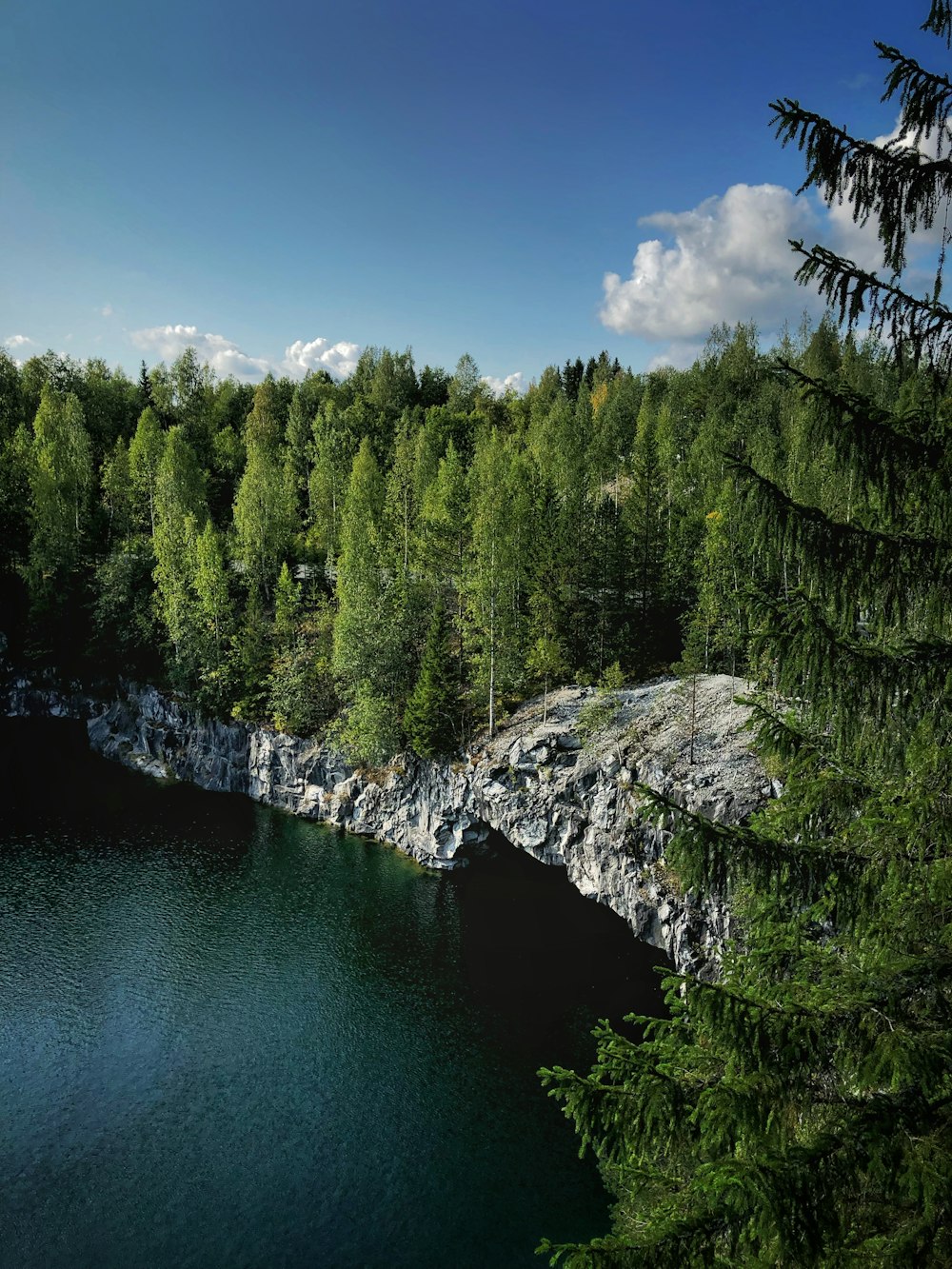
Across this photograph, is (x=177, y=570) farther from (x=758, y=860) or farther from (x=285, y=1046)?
(x=758, y=860)

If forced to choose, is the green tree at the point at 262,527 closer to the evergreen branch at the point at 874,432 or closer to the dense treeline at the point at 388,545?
the dense treeline at the point at 388,545

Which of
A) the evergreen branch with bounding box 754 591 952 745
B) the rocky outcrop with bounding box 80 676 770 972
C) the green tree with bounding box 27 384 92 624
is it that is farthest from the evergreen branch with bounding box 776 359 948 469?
the green tree with bounding box 27 384 92 624

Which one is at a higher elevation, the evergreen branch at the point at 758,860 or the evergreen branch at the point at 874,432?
the evergreen branch at the point at 874,432

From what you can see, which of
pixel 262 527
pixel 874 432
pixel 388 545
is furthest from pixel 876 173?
pixel 262 527

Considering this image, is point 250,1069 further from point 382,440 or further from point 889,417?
point 382,440

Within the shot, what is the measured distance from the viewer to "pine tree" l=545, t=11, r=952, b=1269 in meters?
5.32

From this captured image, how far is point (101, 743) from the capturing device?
5366cm

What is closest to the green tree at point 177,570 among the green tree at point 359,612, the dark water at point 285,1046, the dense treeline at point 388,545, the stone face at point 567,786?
the dense treeline at point 388,545

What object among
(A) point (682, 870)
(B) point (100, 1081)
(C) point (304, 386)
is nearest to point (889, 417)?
(A) point (682, 870)

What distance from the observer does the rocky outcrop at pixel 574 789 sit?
28.7m

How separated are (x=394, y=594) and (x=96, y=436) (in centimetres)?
5477

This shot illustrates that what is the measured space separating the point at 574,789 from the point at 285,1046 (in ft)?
49.6

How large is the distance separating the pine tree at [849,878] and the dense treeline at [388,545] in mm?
15391

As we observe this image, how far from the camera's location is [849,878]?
7023mm
